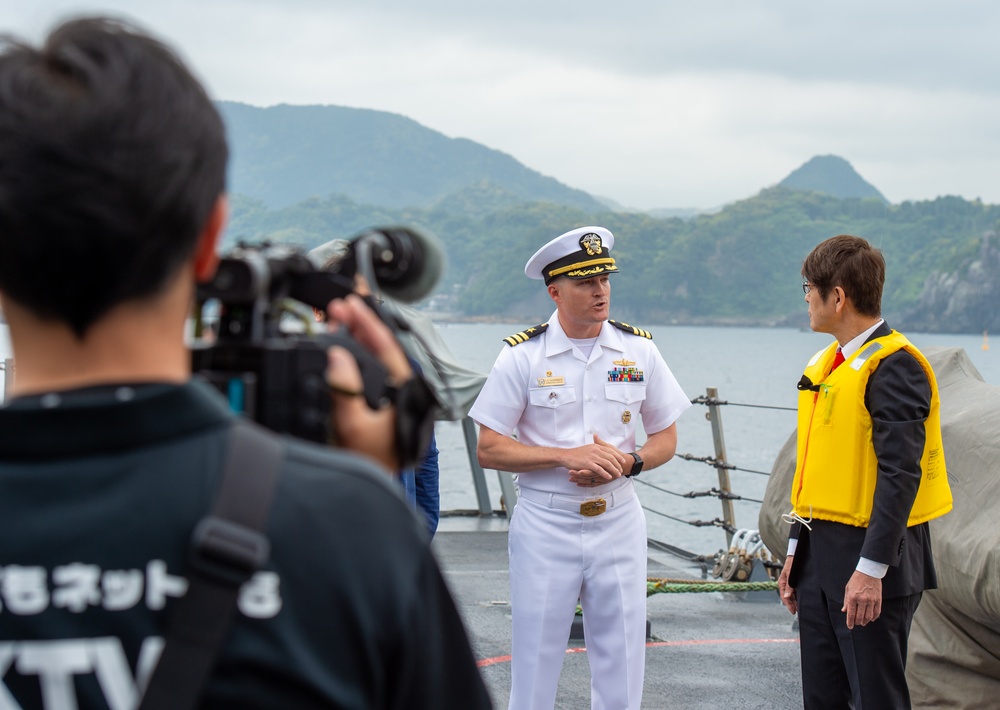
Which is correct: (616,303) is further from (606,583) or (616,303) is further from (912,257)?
(606,583)

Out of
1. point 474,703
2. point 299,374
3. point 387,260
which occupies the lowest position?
point 474,703

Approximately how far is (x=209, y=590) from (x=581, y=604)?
3327 millimetres

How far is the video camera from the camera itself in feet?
3.82

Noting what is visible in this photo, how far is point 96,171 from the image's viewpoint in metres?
1.02

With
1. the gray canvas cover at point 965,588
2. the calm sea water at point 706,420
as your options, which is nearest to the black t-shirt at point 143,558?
the gray canvas cover at point 965,588

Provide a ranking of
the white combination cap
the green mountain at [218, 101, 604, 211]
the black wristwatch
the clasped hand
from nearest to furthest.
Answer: the clasped hand
the black wristwatch
the white combination cap
the green mountain at [218, 101, 604, 211]

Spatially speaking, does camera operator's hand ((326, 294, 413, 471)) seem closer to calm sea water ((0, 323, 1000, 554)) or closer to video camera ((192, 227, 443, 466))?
video camera ((192, 227, 443, 466))

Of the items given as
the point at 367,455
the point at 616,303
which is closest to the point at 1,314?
the point at 367,455

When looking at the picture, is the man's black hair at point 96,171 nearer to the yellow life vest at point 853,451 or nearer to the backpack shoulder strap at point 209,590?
the backpack shoulder strap at point 209,590

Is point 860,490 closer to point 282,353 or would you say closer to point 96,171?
point 282,353

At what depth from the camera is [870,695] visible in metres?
3.57

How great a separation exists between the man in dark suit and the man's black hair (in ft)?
9.61

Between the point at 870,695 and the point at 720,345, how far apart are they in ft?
350

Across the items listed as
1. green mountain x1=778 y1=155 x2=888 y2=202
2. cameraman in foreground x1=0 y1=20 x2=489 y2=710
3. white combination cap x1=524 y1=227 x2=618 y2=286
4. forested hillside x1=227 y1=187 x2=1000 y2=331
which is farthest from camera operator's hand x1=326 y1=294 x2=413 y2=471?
green mountain x1=778 y1=155 x2=888 y2=202
